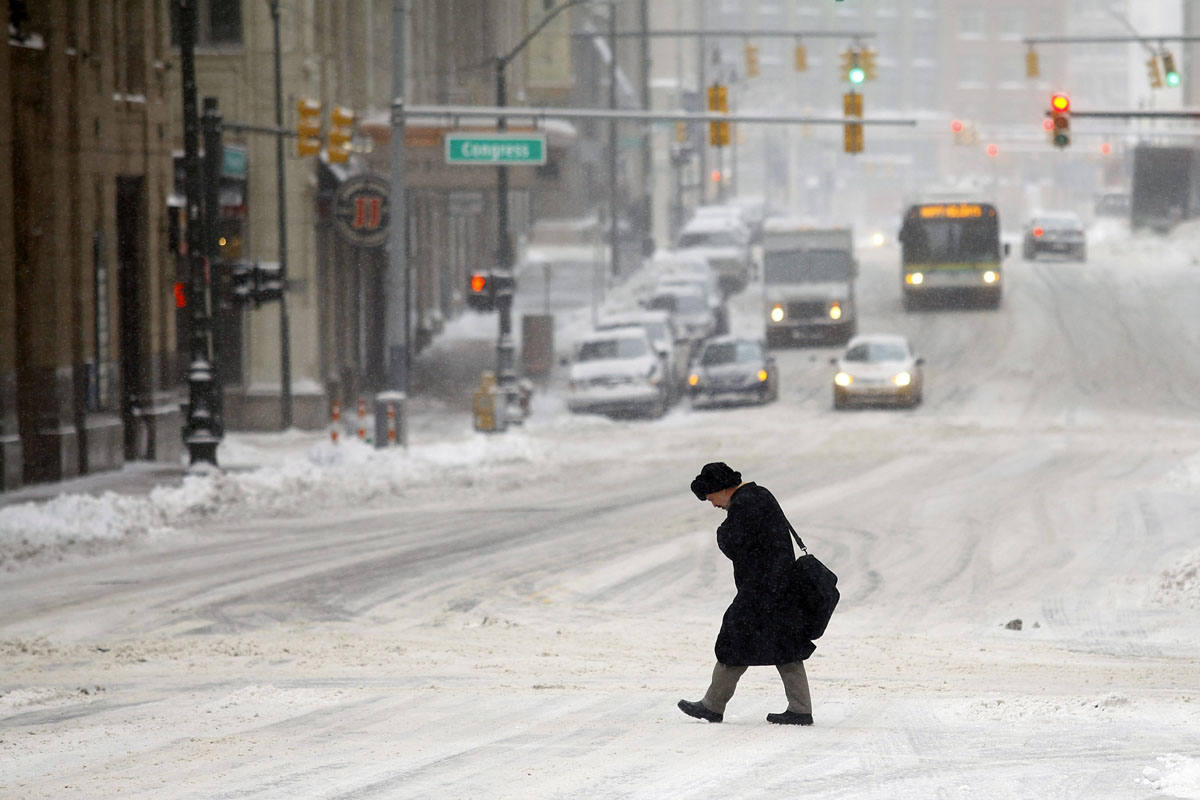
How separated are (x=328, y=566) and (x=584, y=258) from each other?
176 ft

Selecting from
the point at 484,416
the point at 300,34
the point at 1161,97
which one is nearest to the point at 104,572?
the point at 484,416

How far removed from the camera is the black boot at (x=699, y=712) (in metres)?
9.20

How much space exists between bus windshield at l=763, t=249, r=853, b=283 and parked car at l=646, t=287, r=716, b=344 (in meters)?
1.73

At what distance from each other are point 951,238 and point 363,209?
1917 centimetres

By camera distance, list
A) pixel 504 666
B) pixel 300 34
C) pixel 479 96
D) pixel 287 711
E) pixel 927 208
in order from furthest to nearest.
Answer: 1. pixel 479 96
2. pixel 927 208
3. pixel 300 34
4. pixel 504 666
5. pixel 287 711

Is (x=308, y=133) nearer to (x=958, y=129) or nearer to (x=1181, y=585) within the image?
(x=1181, y=585)

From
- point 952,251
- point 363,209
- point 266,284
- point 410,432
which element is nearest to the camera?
point 266,284

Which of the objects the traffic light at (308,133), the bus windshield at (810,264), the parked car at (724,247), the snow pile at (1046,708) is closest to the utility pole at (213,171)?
the traffic light at (308,133)

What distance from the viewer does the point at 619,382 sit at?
34250 mm

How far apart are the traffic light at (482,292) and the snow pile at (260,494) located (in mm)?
3244

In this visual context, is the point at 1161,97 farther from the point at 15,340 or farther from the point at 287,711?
the point at 287,711

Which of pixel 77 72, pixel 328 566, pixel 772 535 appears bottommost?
pixel 328 566

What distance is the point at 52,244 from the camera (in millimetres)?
24281

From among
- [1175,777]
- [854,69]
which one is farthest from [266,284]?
[1175,777]
